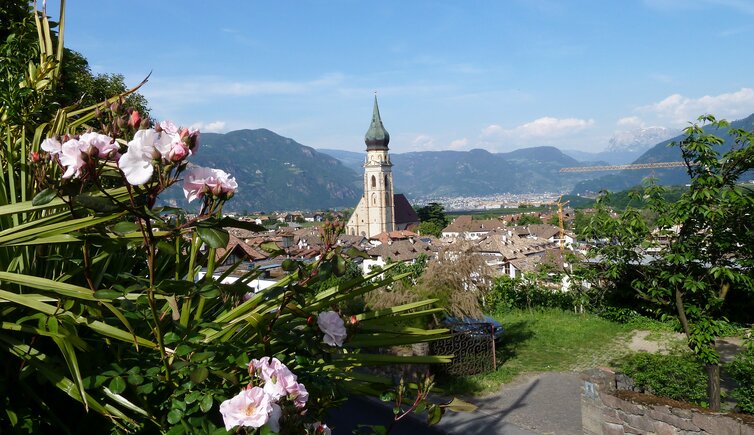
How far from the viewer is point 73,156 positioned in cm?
124

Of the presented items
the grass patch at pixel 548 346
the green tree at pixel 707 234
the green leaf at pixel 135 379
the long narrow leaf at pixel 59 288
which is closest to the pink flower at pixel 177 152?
the long narrow leaf at pixel 59 288

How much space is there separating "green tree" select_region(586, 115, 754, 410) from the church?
86795 mm

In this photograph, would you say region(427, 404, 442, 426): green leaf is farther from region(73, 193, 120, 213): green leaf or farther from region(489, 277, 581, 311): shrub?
region(489, 277, 581, 311): shrub

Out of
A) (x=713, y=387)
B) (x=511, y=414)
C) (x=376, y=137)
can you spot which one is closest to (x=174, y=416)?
(x=713, y=387)

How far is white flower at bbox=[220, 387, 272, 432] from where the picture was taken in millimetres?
1213

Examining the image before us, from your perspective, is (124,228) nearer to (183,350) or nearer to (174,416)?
(183,350)

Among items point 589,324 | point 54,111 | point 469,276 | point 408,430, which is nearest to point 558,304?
point 589,324

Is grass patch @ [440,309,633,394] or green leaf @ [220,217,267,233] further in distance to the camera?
grass patch @ [440,309,633,394]

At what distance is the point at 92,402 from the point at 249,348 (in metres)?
0.39

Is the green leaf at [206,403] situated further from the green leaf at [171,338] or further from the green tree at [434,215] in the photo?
the green tree at [434,215]

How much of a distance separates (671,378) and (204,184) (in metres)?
6.99

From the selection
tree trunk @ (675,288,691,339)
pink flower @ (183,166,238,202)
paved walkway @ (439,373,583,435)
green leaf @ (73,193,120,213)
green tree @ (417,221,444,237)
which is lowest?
green tree @ (417,221,444,237)

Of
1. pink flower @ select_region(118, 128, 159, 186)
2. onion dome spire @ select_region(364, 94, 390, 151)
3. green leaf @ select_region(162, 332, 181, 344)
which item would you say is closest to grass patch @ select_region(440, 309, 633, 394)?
green leaf @ select_region(162, 332, 181, 344)

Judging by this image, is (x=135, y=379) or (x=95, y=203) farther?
(x=135, y=379)
